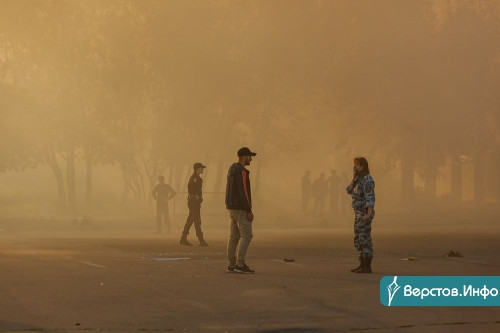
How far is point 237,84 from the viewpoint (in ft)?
195

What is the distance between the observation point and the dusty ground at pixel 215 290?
45.2 feet

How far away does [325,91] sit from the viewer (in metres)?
63.1

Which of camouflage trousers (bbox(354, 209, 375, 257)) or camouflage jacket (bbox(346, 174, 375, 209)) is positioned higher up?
Answer: camouflage jacket (bbox(346, 174, 375, 209))

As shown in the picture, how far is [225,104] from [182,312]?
149ft

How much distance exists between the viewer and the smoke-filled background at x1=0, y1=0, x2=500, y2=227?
58.8 m

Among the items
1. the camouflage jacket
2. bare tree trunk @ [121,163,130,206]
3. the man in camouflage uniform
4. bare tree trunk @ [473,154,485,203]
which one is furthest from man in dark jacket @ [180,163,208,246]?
bare tree trunk @ [473,154,485,203]

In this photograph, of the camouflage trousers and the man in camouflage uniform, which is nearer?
the man in camouflage uniform

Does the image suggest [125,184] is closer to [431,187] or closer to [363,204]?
[431,187]

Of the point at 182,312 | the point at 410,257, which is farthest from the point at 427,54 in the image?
the point at 182,312

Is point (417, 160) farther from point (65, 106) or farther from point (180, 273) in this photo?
point (180, 273)

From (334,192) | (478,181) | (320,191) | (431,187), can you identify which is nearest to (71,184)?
(320,191)

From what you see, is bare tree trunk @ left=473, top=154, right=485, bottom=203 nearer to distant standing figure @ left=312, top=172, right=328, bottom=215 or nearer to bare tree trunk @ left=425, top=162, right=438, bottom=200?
bare tree trunk @ left=425, top=162, right=438, bottom=200

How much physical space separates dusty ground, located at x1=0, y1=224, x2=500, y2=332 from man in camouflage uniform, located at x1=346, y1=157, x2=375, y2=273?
1.19 feet

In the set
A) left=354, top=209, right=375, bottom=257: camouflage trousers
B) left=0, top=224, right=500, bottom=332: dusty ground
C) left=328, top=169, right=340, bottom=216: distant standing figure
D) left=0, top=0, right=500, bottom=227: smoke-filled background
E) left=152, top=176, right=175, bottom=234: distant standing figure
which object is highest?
left=0, top=0, right=500, bottom=227: smoke-filled background
